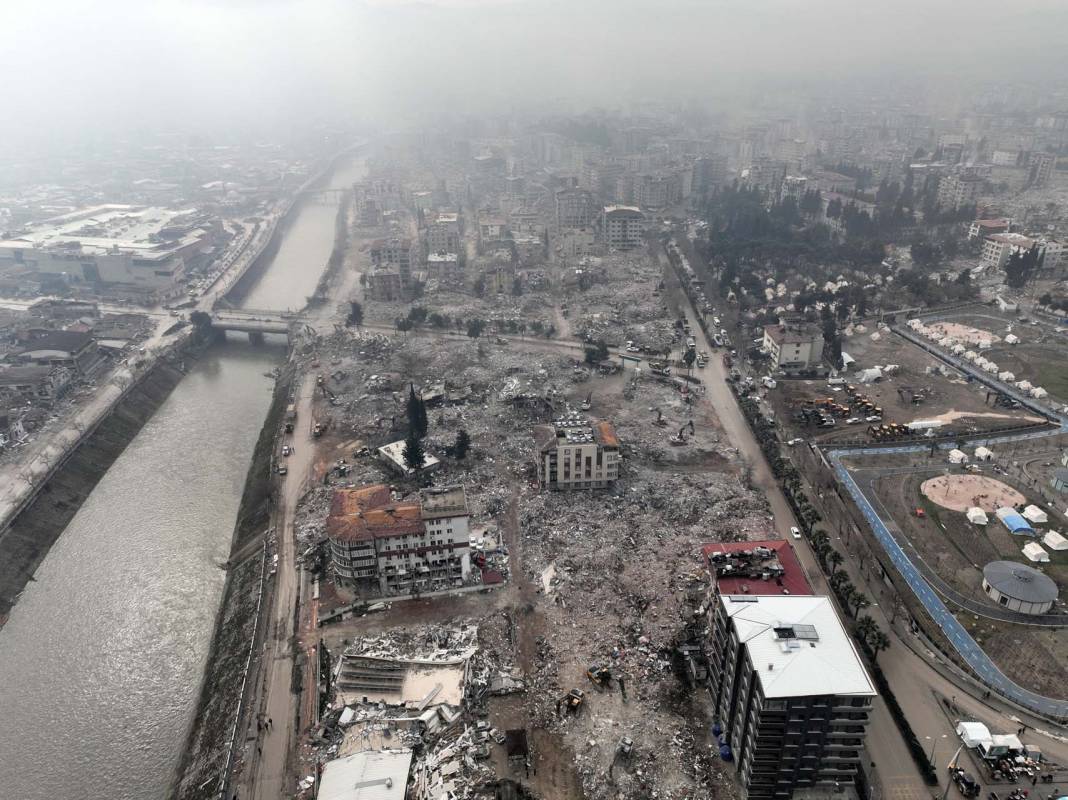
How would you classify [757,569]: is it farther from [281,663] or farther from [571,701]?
[281,663]

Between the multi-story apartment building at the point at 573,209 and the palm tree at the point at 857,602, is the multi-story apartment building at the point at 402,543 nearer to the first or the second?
the palm tree at the point at 857,602

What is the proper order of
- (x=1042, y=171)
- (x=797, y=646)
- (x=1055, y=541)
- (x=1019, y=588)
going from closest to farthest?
1. (x=797, y=646)
2. (x=1019, y=588)
3. (x=1055, y=541)
4. (x=1042, y=171)

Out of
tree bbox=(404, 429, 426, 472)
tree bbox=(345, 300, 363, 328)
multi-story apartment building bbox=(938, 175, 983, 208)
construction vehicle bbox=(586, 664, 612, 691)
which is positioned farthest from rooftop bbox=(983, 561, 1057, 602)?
multi-story apartment building bbox=(938, 175, 983, 208)

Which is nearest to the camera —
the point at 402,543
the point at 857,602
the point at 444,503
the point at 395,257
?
the point at 857,602

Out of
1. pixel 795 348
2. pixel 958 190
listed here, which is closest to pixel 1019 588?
pixel 795 348

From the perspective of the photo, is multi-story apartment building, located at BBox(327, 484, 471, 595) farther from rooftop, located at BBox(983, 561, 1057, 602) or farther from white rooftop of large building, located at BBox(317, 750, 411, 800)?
rooftop, located at BBox(983, 561, 1057, 602)

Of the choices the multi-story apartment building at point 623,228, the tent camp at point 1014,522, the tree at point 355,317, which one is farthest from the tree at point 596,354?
the multi-story apartment building at point 623,228

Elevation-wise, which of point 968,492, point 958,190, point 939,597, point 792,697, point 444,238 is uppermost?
point 792,697
